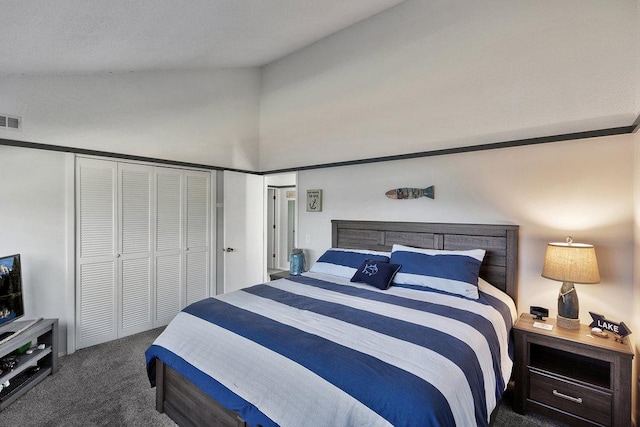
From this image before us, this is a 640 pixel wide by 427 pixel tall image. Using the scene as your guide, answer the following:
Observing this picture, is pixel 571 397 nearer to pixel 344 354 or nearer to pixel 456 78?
pixel 344 354

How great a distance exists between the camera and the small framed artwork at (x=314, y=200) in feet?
13.4

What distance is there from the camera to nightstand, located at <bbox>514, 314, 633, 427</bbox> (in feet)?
6.16

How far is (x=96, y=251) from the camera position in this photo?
322 centimetres

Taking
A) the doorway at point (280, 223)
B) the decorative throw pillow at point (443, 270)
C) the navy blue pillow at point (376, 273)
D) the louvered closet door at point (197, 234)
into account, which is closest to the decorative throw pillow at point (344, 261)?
the navy blue pillow at point (376, 273)

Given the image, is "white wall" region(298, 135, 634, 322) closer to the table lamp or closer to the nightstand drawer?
the table lamp

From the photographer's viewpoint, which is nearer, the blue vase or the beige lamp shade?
the beige lamp shade

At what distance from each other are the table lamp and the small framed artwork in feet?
8.35

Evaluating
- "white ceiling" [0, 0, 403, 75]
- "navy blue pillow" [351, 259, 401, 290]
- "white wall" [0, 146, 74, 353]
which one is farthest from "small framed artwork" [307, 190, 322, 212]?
"white wall" [0, 146, 74, 353]

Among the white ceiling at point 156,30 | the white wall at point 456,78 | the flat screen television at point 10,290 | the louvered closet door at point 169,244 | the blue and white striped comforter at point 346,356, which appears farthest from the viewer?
the louvered closet door at point 169,244

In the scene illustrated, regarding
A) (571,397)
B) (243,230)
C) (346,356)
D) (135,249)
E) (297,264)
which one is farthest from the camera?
(243,230)

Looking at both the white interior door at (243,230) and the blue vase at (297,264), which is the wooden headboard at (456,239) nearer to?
the blue vase at (297,264)

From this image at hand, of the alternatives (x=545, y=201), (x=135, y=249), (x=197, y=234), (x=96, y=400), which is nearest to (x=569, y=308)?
(x=545, y=201)

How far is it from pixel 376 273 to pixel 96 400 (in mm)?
2450

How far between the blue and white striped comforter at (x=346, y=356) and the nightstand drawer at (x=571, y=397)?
12.7 inches
